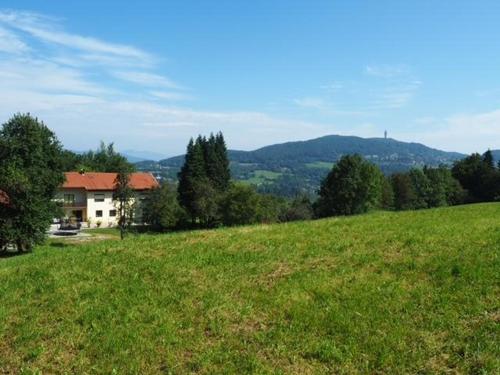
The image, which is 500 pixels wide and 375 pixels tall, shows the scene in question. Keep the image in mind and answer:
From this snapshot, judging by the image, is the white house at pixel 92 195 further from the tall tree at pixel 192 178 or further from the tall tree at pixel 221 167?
the tall tree at pixel 221 167

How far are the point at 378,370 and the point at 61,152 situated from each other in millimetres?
44596

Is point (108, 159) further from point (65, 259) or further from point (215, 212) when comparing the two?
point (65, 259)

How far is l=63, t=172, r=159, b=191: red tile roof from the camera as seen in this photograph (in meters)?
92.1

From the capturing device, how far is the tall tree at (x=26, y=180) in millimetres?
42969

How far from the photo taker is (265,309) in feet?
32.8

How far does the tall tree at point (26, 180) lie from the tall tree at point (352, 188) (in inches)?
1786

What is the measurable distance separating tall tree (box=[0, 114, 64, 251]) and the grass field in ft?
103

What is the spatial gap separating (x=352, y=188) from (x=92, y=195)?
157 feet

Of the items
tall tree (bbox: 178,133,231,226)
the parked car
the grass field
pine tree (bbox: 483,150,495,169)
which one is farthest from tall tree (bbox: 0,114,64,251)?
pine tree (bbox: 483,150,495,169)

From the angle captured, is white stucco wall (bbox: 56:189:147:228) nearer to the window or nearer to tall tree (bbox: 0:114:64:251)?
the window

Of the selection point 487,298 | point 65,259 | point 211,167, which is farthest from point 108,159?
point 487,298

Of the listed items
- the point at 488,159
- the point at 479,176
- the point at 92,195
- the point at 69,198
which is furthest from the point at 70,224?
the point at 488,159

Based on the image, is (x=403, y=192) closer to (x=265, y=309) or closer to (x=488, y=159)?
(x=488, y=159)

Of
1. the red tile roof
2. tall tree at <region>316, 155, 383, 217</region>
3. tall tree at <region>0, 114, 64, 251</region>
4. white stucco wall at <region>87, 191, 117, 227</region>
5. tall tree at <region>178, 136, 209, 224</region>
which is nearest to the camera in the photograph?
tall tree at <region>0, 114, 64, 251</region>
